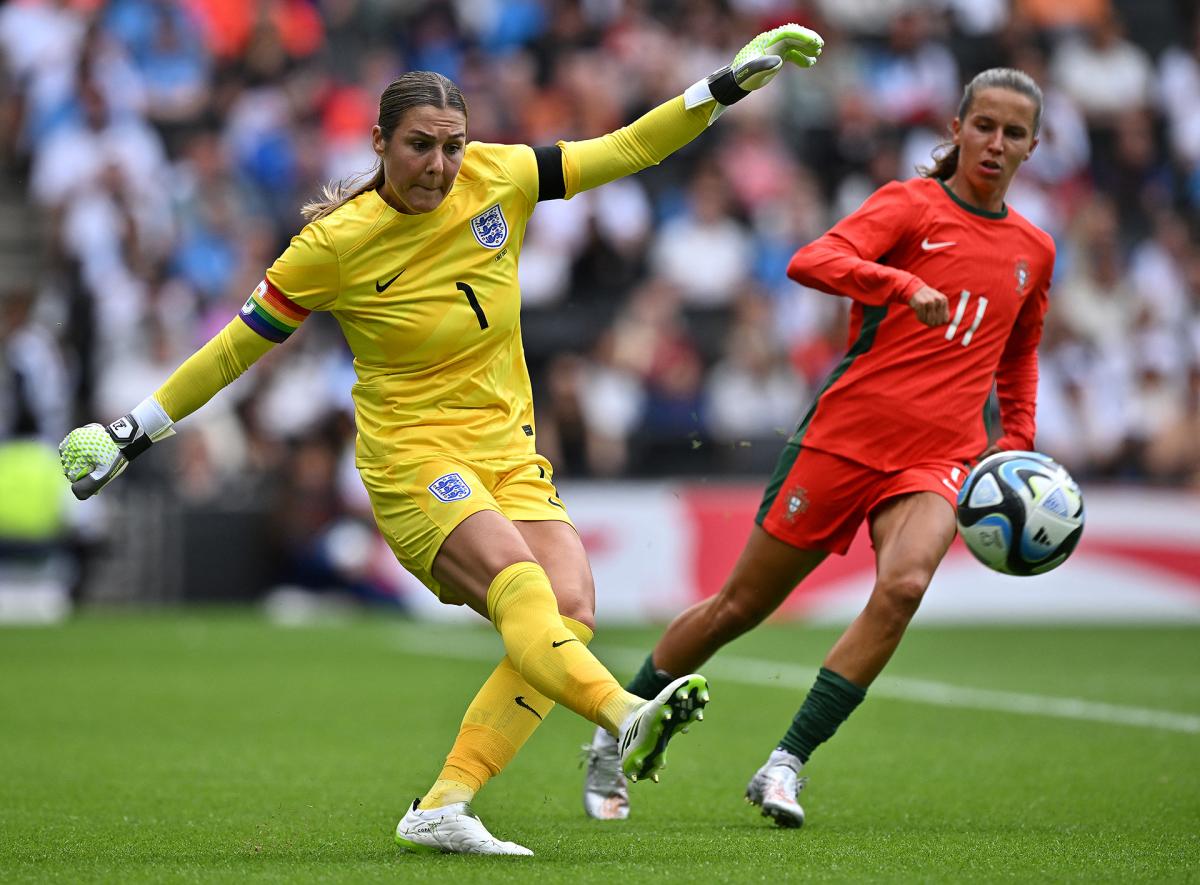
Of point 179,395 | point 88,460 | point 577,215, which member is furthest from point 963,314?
point 577,215

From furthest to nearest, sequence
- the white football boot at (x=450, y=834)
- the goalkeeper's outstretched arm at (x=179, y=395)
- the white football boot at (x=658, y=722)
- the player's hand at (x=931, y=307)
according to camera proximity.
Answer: the player's hand at (x=931, y=307) < the goalkeeper's outstretched arm at (x=179, y=395) < the white football boot at (x=450, y=834) < the white football boot at (x=658, y=722)

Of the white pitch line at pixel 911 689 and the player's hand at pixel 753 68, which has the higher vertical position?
the player's hand at pixel 753 68

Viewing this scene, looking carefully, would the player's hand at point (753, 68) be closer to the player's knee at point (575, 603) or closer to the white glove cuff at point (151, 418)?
the player's knee at point (575, 603)

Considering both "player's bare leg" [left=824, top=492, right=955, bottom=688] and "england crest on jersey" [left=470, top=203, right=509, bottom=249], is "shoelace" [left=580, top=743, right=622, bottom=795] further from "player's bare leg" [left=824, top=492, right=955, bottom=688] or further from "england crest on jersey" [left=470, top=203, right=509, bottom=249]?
"england crest on jersey" [left=470, top=203, right=509, bottom=249]

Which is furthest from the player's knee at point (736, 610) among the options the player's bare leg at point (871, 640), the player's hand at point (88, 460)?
the player's hand at point (88, 460)

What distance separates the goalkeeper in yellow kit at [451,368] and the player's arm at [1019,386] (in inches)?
58.7

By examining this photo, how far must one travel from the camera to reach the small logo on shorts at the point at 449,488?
5.84 meters

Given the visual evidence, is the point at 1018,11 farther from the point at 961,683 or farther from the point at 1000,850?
the point at 1000,850

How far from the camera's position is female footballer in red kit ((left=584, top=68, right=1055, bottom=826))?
664 cm

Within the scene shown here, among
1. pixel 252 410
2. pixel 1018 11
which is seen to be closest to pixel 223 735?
pixel 252 410

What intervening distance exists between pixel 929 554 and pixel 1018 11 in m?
15.3

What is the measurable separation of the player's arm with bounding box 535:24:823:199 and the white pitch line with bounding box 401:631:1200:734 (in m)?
3.40

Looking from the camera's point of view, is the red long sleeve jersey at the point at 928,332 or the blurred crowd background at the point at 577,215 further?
the blurred crowd background at the point at 577,215

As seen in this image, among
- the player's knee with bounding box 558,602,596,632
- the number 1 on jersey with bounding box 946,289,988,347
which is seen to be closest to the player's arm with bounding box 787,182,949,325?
the number 1 on jersey with bounding box 946,289,988,347
